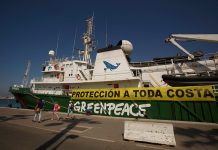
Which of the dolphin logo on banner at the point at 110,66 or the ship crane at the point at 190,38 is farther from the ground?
the ship crane at the point at 190,38

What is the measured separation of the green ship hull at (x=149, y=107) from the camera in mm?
9977

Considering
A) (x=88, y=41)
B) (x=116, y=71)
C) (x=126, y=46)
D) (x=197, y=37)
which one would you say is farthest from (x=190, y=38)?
(x=88, y=41)

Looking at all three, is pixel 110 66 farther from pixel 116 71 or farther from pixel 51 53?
pixel 51 53

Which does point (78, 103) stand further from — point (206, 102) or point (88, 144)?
point (206, 102)

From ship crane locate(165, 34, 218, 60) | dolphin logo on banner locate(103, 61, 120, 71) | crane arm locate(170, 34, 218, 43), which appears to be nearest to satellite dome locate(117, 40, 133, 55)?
dolphin logo on banner locate(103, 61, 120, 71)

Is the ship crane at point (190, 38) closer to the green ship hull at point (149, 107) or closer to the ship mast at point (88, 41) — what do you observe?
the green ship hull at point (149, 107)

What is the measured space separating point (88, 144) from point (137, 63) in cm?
1379

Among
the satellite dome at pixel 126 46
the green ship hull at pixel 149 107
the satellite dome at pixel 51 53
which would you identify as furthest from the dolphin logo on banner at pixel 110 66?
the satellite dome at pixel 51 53

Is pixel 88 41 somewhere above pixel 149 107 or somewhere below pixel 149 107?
above

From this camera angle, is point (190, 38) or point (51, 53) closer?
point (190, 38)

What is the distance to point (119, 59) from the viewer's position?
1557 cm

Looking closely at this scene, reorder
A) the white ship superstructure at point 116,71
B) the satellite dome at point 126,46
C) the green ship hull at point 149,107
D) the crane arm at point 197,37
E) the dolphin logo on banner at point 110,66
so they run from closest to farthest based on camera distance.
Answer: the green ship hull at point 149,107 → the crane arm at point 197,37 → the white ship superstructure at point 116,71 → the dolphin logo on banner at point 110,66 → the satellite dome at point 126,46

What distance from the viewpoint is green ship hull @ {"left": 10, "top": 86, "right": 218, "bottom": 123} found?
998 centimetres

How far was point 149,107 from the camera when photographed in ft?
38.3
